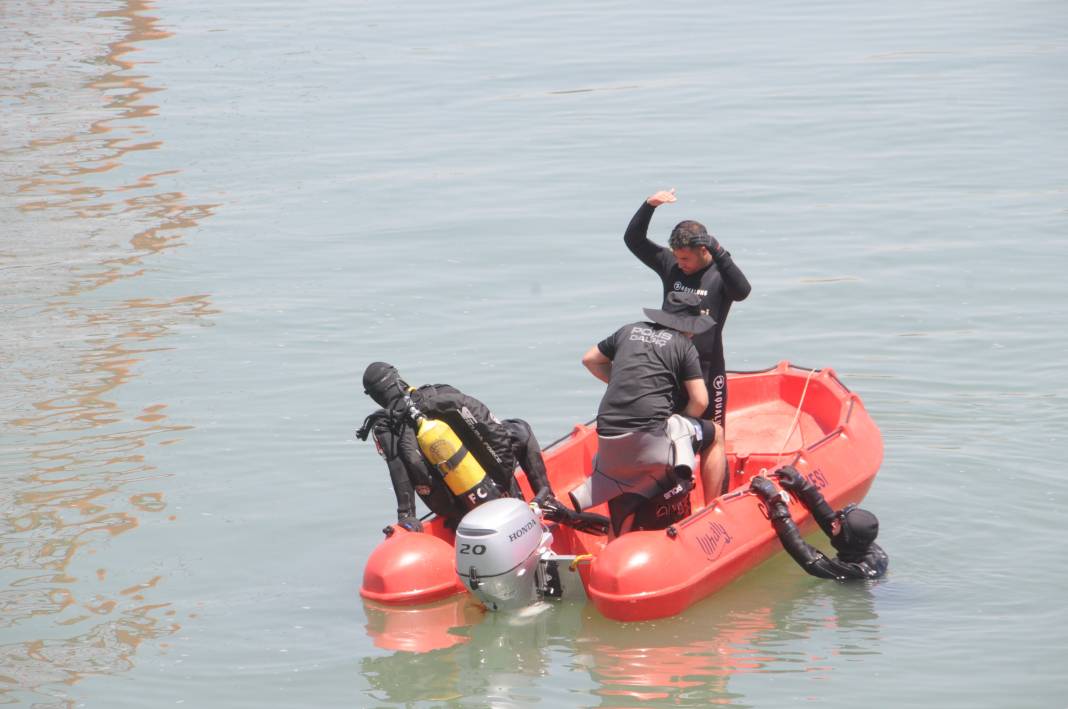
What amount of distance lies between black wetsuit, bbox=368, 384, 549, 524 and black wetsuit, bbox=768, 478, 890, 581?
1.32m

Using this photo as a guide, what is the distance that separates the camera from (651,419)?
8180 mm

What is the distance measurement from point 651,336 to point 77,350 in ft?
23.5

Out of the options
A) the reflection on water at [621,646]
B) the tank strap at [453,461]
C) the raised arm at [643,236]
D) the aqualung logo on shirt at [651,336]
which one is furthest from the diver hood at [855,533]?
the tank strap at [453,461]

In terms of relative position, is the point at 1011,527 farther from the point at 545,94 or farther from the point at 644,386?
the point at 545,94

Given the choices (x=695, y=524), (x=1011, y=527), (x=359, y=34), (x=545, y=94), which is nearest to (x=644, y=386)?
(x=695, y=524)

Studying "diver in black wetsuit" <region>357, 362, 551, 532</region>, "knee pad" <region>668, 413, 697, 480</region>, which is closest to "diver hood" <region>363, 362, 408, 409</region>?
"diver in black wetsuit" <region>357, 362, 551, 532</region>

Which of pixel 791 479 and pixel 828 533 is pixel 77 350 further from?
pixel 828 533

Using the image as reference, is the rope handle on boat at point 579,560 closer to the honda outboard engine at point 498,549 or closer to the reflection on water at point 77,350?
the honda outboard engine at point 498,549

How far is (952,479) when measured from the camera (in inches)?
411

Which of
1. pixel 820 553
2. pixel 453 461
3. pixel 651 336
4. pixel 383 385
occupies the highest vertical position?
pixel 651 336

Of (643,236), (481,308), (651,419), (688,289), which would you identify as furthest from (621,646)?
(481,308)

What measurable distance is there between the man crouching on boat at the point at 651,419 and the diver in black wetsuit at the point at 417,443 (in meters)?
0.41

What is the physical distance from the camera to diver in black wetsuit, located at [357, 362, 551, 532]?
8148mm

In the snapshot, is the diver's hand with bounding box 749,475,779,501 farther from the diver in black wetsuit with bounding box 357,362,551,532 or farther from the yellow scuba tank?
the yellow scuba tank
